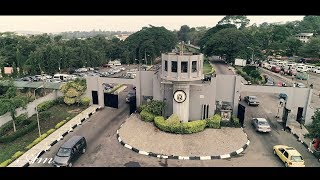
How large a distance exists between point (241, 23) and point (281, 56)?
Answer: 33.8 m

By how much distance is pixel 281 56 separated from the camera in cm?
7394

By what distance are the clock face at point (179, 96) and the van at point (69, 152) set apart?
9.43 metres

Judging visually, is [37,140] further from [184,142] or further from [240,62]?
[240,62]

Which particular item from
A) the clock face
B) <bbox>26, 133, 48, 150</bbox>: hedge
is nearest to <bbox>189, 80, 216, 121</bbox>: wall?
the clock face

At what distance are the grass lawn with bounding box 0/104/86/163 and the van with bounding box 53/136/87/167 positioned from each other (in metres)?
4.57

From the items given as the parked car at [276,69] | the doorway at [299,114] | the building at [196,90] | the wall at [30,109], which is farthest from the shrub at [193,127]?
the parked car at [276,69]

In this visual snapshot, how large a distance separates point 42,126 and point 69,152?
8.80 meters

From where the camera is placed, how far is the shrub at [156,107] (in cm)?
2539

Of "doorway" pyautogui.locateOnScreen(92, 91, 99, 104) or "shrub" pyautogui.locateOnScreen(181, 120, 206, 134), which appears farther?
"doorway" pyautogui.locateOnScreen(92, 91, 99, 104)

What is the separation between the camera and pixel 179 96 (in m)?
24.6

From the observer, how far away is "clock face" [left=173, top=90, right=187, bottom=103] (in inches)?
963

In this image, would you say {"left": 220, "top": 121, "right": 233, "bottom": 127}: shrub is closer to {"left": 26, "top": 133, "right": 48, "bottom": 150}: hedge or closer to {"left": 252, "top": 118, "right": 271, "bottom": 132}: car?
{"left": 252, "top": 118, "right": 271, "bottom": 132}: car
